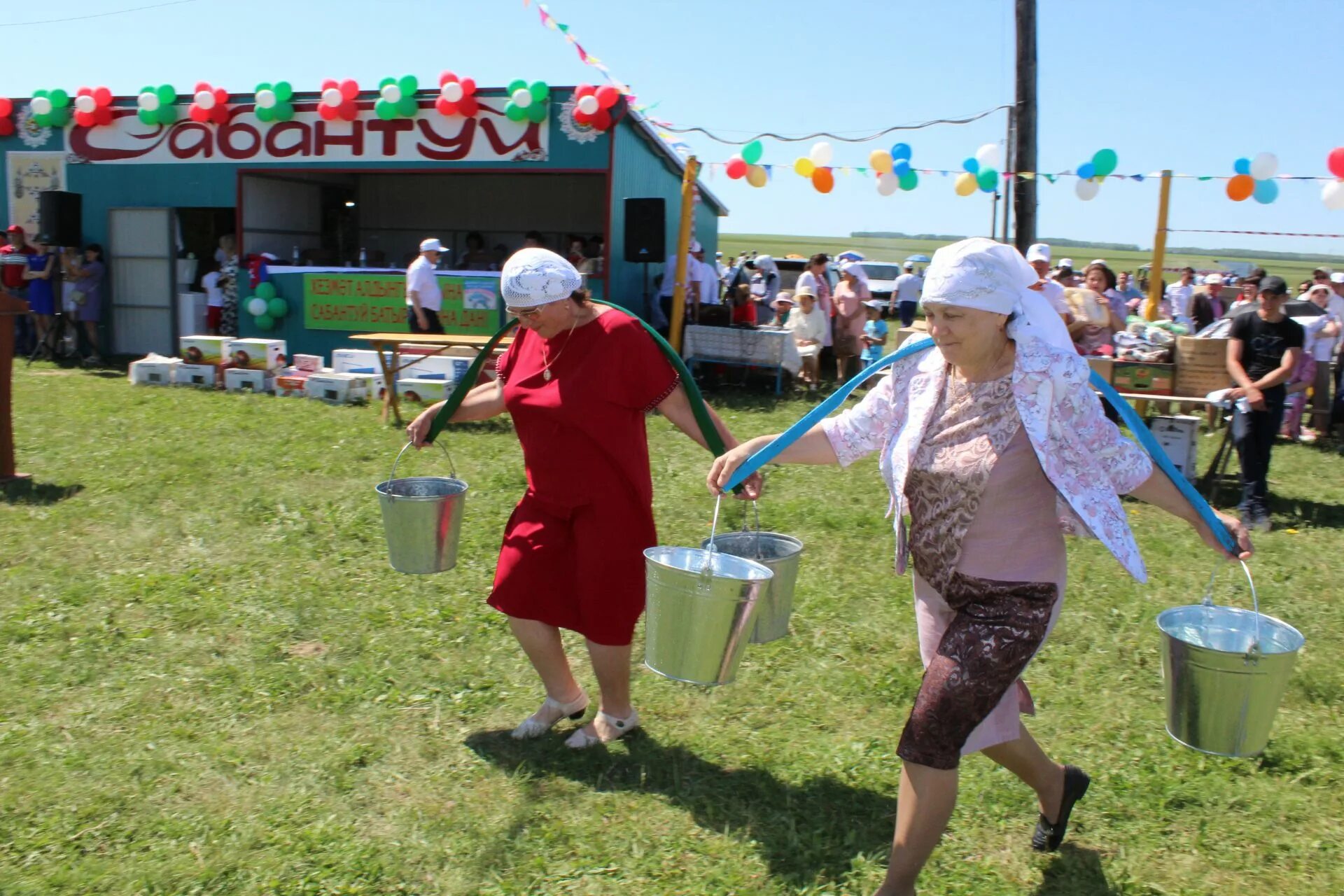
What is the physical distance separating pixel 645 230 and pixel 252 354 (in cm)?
490

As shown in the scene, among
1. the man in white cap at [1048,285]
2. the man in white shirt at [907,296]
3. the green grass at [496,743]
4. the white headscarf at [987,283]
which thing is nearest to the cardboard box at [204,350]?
the green grass at [496,743]

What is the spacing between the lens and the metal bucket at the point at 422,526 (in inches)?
159

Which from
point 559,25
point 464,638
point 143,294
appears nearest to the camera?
point 464,638

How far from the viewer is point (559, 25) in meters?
13.2

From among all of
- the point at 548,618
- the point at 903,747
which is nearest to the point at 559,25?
the point at 548,618

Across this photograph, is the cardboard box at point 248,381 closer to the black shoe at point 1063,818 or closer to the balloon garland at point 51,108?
the balloon garland at point 51,108

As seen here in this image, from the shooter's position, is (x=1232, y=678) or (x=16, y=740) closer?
(x=1232, y=678)

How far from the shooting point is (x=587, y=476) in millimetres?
3631

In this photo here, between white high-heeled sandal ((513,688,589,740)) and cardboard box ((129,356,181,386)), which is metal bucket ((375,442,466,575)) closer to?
white high-heeled sandal ((513,688,589,740))

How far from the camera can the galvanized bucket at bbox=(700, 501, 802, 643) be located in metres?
3.66

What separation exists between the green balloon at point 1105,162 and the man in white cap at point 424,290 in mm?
6984

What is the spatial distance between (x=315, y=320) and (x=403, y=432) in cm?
588

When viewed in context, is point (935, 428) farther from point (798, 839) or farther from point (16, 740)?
point (16, 740)

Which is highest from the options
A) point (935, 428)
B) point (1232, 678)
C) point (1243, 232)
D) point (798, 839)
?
point (1243, 232)
